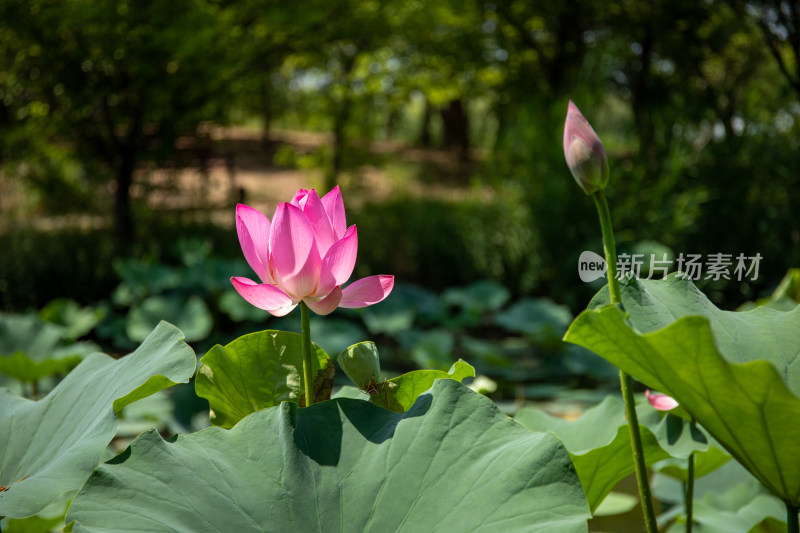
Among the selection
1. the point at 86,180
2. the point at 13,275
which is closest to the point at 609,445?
the point at 13,275

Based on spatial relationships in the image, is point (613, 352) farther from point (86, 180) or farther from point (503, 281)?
point (86, 180)

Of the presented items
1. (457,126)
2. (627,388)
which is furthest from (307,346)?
(457,126)

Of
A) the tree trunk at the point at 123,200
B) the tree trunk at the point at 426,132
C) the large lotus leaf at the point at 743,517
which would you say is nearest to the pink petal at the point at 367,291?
the large lotus leaf at the point at 743,517

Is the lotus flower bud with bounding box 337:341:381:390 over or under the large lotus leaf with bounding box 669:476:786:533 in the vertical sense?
over

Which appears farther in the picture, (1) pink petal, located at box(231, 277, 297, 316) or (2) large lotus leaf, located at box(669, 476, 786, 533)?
(2) large lotus leaf, located at box(669, 476, 786, 533)

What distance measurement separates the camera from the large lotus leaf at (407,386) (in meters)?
→ 0.58

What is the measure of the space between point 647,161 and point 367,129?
3814 mm

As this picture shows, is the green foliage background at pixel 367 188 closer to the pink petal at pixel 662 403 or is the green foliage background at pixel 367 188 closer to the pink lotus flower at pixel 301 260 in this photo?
the pink petal at pixel 662 403

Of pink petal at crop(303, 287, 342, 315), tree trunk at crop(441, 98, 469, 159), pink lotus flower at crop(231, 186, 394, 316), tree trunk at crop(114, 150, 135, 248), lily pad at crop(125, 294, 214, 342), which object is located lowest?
tree trunk at crop(441, 98, 469, 159)

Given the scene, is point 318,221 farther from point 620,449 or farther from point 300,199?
point 620,449

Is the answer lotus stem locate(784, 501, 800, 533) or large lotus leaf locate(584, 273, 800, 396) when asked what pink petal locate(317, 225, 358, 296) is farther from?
lotus stem locate(784, 501, 800, 533)

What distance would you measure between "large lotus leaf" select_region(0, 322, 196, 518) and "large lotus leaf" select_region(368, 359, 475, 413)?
16cm

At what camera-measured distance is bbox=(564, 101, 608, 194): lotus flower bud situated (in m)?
0.50

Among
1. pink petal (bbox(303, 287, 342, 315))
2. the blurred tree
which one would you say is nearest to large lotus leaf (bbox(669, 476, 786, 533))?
pink petal (bbox(303, 287, 342, 315))
